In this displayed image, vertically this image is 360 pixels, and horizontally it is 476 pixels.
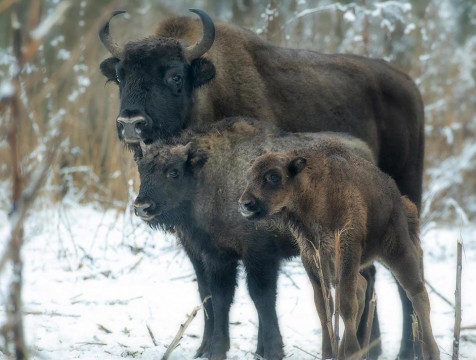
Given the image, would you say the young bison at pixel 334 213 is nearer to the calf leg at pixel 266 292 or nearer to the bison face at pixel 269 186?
the bison face at pixel 269 186

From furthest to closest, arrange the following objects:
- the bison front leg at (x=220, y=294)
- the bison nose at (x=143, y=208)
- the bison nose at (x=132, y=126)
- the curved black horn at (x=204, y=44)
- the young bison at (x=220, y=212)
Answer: the curved black horn at (x=204, y=44), the bison nose at (x=132, y=126), the bison front leg at (x=220, y=294), the young bison at (x=220, y=212), the bison nose at (x=143, y=208)

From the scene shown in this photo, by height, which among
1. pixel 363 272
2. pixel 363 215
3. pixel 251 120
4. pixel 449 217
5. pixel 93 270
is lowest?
pixel 449 217

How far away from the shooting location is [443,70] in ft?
46.3

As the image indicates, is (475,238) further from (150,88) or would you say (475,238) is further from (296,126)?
(150,88)

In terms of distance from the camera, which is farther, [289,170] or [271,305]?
[271,305]

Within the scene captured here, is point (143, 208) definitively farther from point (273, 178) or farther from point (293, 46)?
point (293, 46)

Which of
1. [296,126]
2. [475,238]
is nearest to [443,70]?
[475,238]

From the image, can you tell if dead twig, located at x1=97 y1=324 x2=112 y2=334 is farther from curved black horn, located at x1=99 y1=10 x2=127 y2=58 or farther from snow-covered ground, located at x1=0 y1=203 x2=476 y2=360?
curved black horn, located at x1=99 y1=10 x2=127 y2=58

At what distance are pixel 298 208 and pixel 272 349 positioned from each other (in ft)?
4.05

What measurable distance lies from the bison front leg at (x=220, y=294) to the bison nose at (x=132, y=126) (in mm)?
1014

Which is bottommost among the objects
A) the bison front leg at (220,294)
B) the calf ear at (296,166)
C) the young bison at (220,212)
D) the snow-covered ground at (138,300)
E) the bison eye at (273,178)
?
the snow-covered ground at (138,300)

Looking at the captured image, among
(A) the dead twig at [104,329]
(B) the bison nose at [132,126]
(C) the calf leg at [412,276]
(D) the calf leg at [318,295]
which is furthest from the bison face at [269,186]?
(A) the dead twig at [104,329]

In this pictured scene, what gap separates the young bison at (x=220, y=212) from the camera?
17.5 ft

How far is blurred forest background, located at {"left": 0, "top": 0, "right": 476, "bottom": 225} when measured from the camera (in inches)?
366
